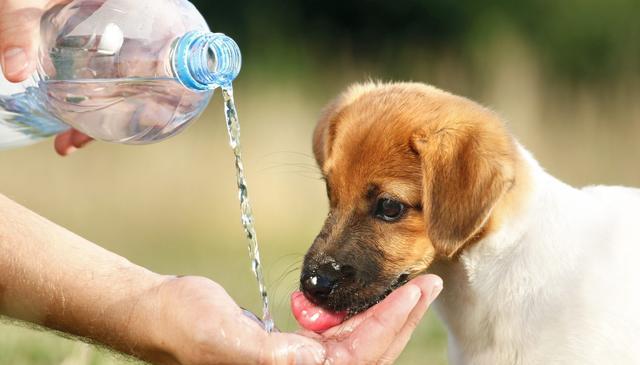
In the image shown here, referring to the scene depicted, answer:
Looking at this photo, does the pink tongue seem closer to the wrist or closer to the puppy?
the puppy

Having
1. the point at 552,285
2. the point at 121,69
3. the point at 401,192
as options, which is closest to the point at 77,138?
the point at 121,69

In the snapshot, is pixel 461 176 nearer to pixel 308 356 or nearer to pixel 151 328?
pixel 308 356

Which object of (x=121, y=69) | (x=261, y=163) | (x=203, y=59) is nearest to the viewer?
(x=203, y=59)

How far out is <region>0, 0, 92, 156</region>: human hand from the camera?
339cm

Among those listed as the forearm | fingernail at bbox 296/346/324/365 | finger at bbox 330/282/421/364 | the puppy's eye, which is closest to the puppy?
the puppy's eye

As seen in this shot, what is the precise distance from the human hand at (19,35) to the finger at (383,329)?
4.33 feet

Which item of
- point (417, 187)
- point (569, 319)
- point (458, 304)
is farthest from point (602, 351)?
point (417, 187)

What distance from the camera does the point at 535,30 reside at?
981cm

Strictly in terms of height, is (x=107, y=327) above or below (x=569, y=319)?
below

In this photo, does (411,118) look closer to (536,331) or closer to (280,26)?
(536,331)

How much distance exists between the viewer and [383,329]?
11.7 feet

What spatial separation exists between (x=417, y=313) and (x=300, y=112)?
17.4 ft

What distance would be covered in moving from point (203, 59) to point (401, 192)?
0.94 metres

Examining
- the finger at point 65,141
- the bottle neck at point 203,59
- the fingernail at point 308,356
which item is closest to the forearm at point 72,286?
the finger at point 65,141
